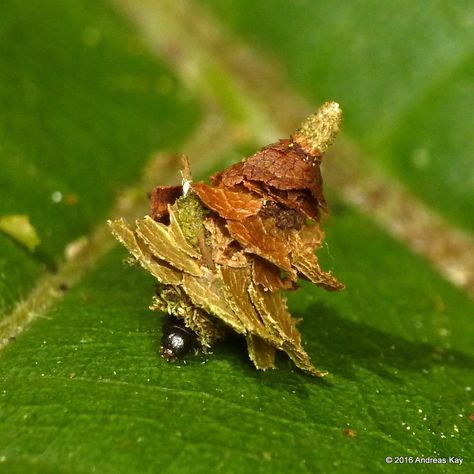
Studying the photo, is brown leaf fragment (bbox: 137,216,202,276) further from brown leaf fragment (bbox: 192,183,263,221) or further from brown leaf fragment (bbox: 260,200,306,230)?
brown leaf fragment (bbox: 260,200,306,230)

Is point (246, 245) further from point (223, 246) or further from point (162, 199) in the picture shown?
point (162, 199)

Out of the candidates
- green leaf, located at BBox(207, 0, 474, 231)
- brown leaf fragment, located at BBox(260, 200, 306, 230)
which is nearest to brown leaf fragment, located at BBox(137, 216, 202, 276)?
brown leaf fragment, located at BBox(260, 200, 306, 230)

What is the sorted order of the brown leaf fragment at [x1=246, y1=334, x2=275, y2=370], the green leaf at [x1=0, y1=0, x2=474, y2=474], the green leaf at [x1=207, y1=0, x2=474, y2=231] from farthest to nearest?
the green leaf at [x1=207, y1=0, x2=474, y2=231] → the brown leaf fragment at [x1=246, y1=334, x2=275, y2=370] → the green leaf at [x1=0, y1=0, x2=474, y2=474]

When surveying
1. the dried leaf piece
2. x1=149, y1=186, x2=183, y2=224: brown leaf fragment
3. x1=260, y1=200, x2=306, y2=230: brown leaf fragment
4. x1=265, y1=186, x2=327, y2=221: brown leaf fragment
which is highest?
x1=265, y1=186, x2=327, y2=221: brown leaf fragment

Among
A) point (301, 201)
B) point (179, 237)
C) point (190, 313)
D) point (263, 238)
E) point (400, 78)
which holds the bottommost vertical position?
point (190, 313)

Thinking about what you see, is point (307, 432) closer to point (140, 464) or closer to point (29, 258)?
point (140, 464)

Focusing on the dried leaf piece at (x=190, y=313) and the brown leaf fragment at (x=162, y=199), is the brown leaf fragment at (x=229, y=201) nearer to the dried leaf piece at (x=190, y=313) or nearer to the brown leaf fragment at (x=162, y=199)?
the brown leaf fragment at (x=162, y=199)

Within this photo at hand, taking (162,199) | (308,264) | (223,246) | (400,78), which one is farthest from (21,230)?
(400,78)
